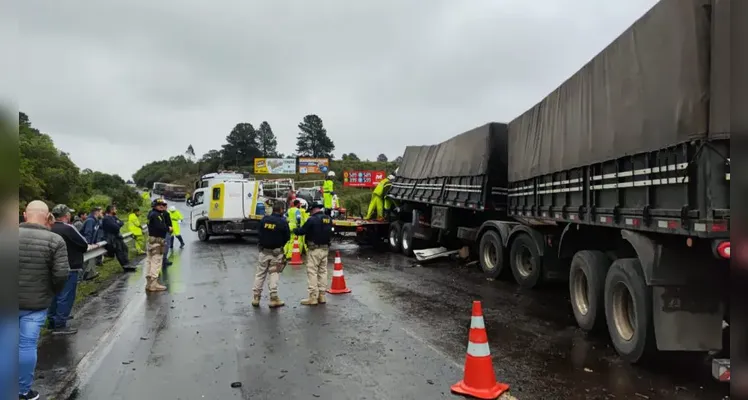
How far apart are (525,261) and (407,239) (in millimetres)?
5805

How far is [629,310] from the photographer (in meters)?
5.70

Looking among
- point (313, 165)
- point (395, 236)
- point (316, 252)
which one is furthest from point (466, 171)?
point (313, 165)

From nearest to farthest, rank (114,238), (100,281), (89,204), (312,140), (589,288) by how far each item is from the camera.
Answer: (589,288) → (100,281) → (114,238) → (89,204) → (312,140)

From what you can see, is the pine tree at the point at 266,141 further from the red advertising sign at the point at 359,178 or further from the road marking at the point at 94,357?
the road marking at the point at 94,357

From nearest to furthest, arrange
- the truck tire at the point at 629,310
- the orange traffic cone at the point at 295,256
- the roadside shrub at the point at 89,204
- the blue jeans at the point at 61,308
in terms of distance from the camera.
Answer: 1. the truck tire at the point at 629,310
2. the blue jeans at the point at 61,308
3. the orange traffic cone at the point at 295,256
4. the roadside shrub at the point at 89,204

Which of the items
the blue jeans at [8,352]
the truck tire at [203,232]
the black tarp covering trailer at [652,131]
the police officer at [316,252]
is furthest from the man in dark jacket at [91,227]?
the blue jeans at [8,352]

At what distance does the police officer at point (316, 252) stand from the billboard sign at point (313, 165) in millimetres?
51199

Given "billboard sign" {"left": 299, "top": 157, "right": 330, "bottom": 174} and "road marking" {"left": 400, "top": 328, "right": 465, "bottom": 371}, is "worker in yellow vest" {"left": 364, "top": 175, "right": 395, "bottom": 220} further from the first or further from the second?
"billboard sign" {"left": 299, "top": 157, "right": 330, "bottom": 174}

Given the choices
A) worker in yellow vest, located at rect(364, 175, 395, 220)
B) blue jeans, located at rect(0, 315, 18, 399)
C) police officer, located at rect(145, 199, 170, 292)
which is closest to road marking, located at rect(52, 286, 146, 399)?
police officer, located at rect(145, 199, 170, 292)

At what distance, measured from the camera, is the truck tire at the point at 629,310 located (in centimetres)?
509

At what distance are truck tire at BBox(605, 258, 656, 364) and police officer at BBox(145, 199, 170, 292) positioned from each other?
825cm

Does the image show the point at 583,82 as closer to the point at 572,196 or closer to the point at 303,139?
the point at 572,196

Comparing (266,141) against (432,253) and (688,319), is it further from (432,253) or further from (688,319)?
(688,319)

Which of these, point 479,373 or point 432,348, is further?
point 432,348
